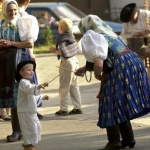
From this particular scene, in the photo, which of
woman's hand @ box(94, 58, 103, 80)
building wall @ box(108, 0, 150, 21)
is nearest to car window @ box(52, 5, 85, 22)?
building wall @ box(108, 0, 150, 21)

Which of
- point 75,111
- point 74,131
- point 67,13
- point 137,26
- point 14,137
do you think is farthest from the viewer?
point 67,13

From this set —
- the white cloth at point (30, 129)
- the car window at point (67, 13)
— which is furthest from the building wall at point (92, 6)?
the white cloth at point (30, 129)

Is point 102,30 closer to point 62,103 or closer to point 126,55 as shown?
point 126,55

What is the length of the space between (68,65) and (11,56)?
1.94 meters

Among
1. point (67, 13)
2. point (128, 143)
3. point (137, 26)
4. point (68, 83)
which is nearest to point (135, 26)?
point (137, 26)

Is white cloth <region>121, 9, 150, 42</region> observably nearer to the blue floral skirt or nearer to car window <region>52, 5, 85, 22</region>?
the blue floral skirt

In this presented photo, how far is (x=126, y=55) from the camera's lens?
8.06 metres

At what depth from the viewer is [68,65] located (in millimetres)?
10977

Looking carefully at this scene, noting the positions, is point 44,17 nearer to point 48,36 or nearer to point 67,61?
point 48,36

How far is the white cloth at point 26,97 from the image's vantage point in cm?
821

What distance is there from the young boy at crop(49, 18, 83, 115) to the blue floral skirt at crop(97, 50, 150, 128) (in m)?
2.81

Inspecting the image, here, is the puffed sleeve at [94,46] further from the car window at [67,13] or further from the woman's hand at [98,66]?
the car window at [67,13]

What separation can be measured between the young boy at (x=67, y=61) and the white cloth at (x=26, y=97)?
8.12 feet

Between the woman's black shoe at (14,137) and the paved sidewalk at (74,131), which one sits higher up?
the woman's black shoe at (14,137)
